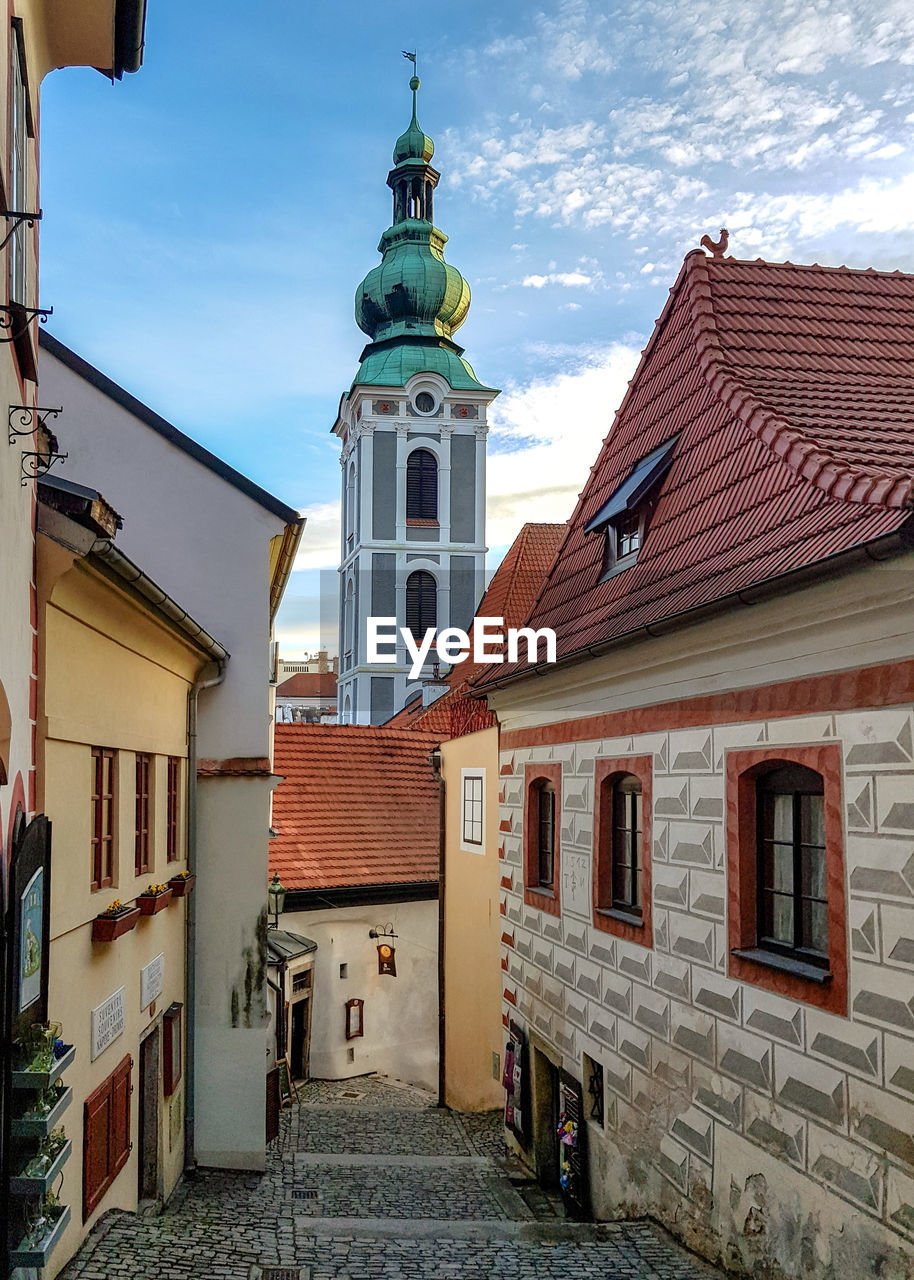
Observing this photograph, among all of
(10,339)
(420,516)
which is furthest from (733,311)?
(420,516)

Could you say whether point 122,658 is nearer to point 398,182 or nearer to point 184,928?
point 184,928

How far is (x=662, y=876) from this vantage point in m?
9.84

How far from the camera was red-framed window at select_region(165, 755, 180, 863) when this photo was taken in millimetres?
11883

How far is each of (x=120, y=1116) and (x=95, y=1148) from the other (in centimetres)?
100

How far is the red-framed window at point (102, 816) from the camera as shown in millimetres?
8750

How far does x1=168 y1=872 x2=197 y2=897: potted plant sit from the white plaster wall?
606cm

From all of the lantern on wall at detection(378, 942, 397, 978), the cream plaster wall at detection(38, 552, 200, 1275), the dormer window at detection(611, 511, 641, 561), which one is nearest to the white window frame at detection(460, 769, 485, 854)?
the lantern on wall at detection(378, 942, 397, 978)

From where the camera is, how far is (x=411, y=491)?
5138cm

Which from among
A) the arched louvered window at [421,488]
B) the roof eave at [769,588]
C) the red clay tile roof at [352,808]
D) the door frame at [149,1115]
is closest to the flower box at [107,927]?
the door frame at [149,1115]

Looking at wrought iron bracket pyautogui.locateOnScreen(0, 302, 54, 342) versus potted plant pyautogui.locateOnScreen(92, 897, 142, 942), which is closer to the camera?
wrought iron bracket pyautogui.locateOnScreen(0, 302, 54, 342)

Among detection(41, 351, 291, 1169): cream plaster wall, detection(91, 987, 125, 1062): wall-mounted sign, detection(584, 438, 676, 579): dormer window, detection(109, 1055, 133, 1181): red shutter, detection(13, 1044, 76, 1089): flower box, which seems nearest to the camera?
detection(13, 1044, 76, 1089): flower box

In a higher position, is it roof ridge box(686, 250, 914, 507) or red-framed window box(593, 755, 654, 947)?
roof ridge box(686, 250, 914, 507)

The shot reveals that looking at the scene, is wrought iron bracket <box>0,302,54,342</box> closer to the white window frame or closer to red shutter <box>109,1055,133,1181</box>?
red shutter <box>109,1055,133,1181</box>

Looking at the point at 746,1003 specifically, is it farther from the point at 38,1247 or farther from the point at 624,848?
the point at 38,1247
